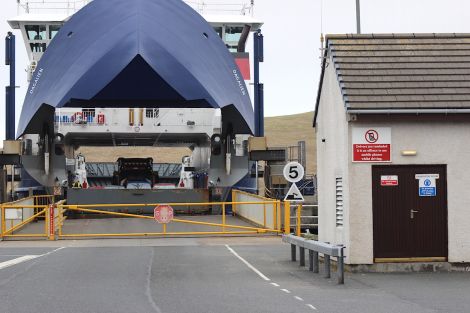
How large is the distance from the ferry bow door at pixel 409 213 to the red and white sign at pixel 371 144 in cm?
21

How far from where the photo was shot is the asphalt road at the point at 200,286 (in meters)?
10.1

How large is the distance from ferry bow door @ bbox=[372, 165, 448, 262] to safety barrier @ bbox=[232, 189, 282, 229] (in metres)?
9.03

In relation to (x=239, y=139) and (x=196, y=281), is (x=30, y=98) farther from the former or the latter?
(x=196, y=281)

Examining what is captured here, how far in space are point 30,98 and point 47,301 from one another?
1825 cm

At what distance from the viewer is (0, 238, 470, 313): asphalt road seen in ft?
33.2

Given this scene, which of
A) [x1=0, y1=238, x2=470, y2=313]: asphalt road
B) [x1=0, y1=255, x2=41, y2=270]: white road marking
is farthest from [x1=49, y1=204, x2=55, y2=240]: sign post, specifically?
[x1=0, y1=255, x2=41, y2=270]: white road marking

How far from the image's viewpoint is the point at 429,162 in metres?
14.6

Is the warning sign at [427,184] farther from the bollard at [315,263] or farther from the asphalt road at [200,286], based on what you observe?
the bollard at [315,263]

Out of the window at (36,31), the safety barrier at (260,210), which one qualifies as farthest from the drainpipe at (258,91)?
the window at (36,31)

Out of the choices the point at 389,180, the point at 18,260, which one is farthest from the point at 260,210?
the point at 389,180

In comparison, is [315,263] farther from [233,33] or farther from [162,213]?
[233,33]

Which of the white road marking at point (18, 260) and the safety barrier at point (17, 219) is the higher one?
the safety barrier at point (17, 219)

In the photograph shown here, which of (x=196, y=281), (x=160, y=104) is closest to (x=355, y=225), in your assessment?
(x=196, y=281)

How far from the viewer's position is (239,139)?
103ft
